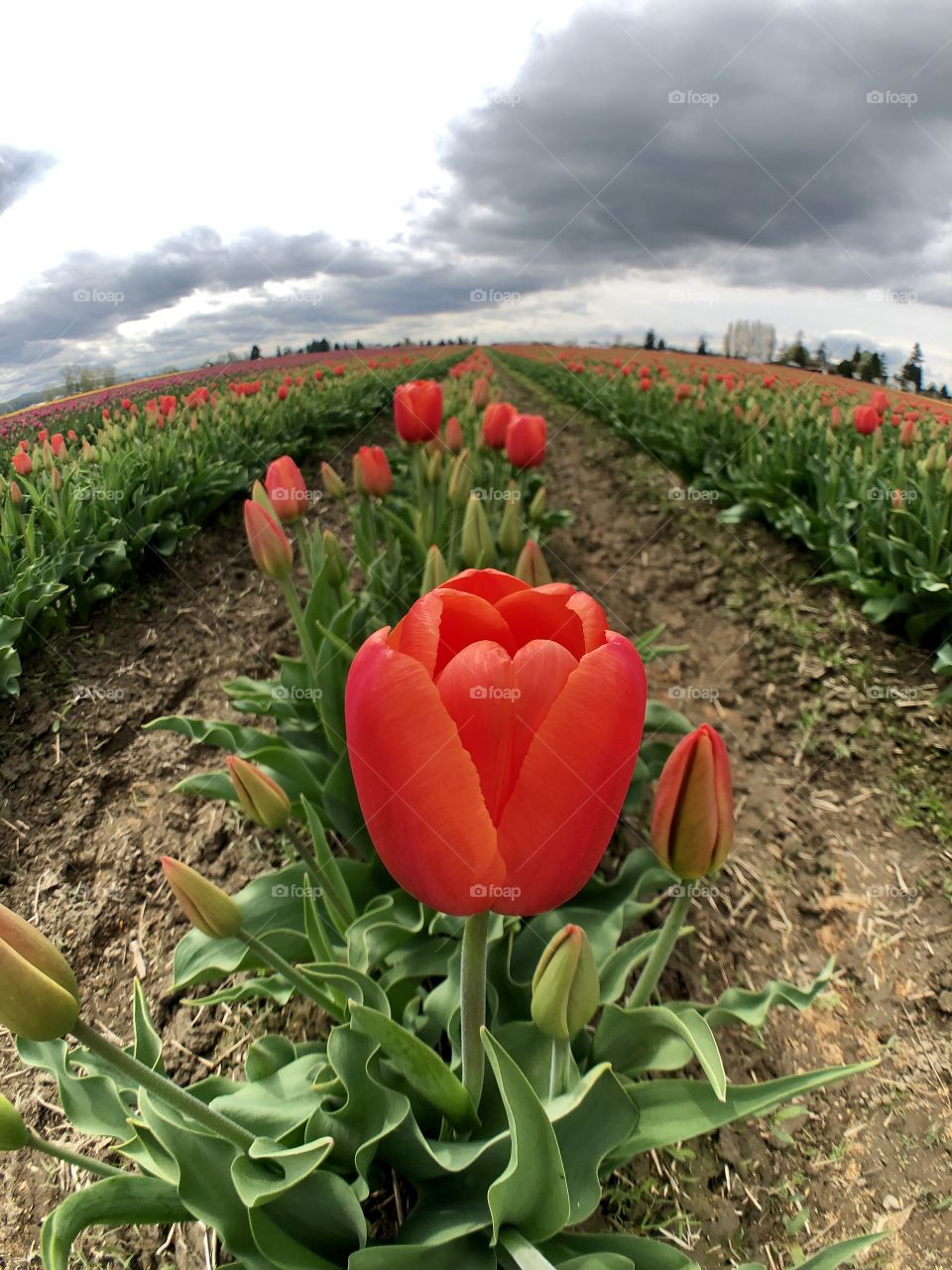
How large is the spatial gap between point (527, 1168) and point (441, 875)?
465 mm

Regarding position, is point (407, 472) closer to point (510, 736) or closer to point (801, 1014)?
point (801, 1014)

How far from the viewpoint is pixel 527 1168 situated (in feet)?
3.06

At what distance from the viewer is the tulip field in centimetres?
82

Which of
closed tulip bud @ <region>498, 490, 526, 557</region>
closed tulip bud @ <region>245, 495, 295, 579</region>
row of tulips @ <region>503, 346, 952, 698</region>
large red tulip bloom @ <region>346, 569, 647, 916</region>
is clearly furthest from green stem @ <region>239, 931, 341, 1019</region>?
row of tulips @ <region>503, 346, 952, 698</region>

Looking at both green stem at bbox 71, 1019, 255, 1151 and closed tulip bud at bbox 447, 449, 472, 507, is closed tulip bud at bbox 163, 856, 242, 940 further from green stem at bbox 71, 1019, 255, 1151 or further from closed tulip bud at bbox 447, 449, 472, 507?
closed tulip bud at bbox 447, 449, 472, 507

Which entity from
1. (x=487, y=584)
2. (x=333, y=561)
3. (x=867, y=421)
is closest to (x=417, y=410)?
(x=333, y=561)

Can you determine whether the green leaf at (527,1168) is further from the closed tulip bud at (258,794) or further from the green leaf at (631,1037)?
the closed tulip bud at (258,794)

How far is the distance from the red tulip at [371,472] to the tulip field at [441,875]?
0.01 metres

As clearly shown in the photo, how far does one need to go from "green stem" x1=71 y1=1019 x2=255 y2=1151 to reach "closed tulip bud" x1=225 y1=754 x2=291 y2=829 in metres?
0.42

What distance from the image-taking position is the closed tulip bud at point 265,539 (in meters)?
1.95

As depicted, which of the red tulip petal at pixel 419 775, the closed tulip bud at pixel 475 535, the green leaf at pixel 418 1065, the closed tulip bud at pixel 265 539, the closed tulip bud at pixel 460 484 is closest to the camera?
the red tulip petal at pixel 419 775

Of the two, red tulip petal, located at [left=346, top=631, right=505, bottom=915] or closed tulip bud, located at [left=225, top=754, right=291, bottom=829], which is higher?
red tulip petal, located at [left=346, top=631, right=505, bottom=915]

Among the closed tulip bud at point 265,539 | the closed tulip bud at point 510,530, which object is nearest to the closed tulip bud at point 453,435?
the closed tulip bud at point 510,530

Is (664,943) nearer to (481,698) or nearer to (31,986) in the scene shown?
(481,698)
